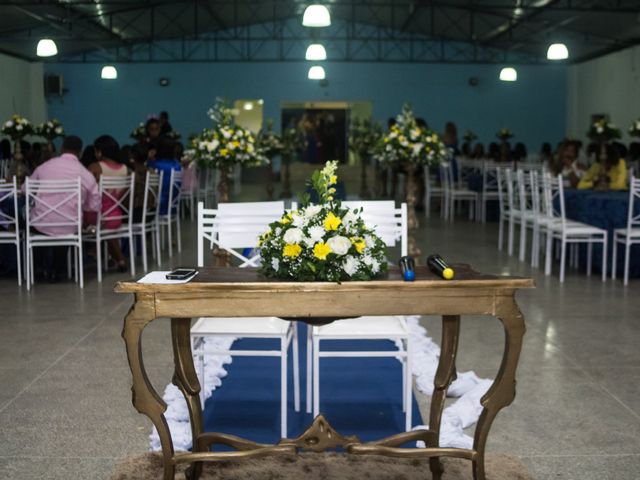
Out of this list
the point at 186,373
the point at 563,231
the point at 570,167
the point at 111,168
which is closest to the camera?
the point at 186,373

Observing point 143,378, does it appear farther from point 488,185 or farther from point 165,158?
point 488,185

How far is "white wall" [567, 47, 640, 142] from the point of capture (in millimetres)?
17406

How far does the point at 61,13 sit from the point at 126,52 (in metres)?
5.20

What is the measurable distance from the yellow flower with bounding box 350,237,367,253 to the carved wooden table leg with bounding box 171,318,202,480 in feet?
2.28

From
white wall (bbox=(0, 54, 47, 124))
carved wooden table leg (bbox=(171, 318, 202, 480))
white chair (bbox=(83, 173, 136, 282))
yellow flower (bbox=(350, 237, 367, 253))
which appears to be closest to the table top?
yellow flower (bbox=(350, 237, 367, 253))

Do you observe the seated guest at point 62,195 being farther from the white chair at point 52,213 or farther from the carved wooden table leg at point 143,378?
the carved wooden table leg at point 143,378

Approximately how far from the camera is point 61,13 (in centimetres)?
1636

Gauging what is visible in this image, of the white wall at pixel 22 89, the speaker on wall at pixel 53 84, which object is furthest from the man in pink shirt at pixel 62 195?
the speaker on wall at pixel 53 84

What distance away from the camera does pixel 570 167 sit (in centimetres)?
912

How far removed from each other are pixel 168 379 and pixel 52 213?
293 cm

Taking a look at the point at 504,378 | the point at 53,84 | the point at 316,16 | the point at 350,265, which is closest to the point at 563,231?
the point at 316,16

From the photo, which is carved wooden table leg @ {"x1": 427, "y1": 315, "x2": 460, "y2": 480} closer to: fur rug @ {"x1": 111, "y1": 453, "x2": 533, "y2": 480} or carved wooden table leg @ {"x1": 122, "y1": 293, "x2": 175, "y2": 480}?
fur rug @ {"x1": 111, "y1": 453, "x2": 533, "y2": 480}

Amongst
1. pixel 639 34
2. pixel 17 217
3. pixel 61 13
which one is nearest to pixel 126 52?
pixel 61 13

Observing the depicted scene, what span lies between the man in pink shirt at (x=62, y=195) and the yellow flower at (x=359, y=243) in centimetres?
447
